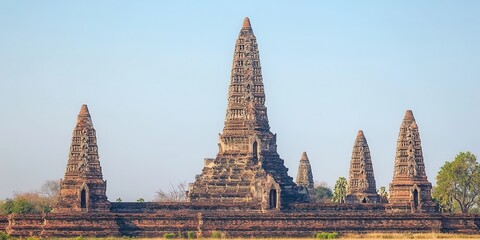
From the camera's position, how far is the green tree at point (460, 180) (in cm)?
9294

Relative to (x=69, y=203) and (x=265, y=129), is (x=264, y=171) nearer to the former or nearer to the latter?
(x=265, y=129)

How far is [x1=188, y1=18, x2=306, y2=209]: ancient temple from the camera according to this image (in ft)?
267

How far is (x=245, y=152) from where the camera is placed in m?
83.2

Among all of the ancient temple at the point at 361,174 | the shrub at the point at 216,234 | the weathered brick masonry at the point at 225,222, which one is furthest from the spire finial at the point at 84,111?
the ancient temple at the point at 361,174

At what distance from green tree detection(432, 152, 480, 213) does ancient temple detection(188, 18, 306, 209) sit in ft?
41.5

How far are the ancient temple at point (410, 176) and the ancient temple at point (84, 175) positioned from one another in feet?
47.9

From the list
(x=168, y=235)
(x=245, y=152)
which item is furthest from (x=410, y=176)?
(x=168, y=235)

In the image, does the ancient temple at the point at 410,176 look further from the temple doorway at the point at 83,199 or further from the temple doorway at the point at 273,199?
the temple doorway at the point at 83,199

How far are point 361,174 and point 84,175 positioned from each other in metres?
23.6

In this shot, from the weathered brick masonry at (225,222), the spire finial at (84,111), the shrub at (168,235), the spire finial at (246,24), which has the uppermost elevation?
the spire finial at (246,24)

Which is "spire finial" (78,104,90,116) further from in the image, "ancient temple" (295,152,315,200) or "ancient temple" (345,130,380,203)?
"ancient temple" (295,152,315,200)

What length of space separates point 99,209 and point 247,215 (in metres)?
6.83

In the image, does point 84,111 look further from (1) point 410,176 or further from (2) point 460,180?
(2) point 460,180

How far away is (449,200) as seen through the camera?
9625 cm
